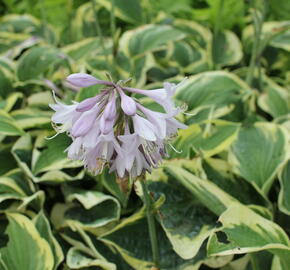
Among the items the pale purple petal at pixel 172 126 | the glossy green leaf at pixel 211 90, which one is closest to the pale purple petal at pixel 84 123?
the pale purple petal at pixel 172 126

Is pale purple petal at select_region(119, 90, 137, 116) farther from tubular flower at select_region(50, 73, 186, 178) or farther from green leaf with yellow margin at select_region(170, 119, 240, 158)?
green leaf with yellow margin at select_region(170, 119, 240, 158)

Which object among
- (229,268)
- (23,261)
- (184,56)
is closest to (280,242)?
(229,268)

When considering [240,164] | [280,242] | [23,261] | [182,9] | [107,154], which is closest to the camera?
[107,154]

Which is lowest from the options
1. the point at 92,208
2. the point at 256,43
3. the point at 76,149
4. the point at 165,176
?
the point at 92,208

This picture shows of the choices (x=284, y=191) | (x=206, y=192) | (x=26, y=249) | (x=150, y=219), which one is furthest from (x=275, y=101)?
(x=26, y=249)

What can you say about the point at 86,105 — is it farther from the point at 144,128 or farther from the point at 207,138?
the point at 207,138

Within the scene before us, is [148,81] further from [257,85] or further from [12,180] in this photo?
[12,180]
